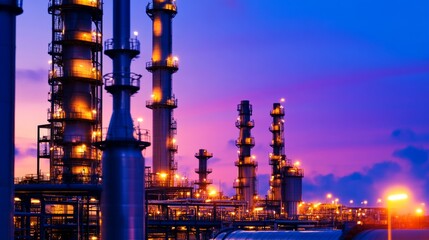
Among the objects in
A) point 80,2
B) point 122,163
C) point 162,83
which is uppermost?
point 80,2

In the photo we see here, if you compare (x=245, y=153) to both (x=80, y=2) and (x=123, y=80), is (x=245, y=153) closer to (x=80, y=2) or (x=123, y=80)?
(x=80, y=2)

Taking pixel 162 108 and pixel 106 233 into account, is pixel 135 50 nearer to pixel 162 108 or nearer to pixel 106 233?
pixel 106 233

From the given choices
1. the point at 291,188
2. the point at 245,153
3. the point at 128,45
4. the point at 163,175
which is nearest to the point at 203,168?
the point at 245,153

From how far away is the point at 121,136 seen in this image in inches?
1008

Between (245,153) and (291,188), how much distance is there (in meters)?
5.86

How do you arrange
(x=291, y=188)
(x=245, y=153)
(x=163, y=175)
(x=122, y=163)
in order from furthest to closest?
(x=245, y=153) → (x=291, y=188) → (x=163, y=175) → (x=122, y=163)

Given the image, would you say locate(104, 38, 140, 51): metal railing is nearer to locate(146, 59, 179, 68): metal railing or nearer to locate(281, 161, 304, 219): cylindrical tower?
locate(146, 59, 179, 68): metal railing

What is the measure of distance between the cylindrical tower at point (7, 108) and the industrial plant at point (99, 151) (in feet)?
0.11

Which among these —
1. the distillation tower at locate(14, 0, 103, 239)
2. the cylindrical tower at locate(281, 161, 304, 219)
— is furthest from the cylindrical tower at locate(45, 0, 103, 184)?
the cylindrical tower at locate(281, 161, 304, 219)

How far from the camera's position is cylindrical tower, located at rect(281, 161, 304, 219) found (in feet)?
236

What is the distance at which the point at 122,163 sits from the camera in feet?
83.1

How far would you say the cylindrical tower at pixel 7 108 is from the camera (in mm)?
18586

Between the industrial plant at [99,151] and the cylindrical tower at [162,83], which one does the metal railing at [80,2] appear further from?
the cylindrical tower at [162,83]

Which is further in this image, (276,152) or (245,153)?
(276,152)
